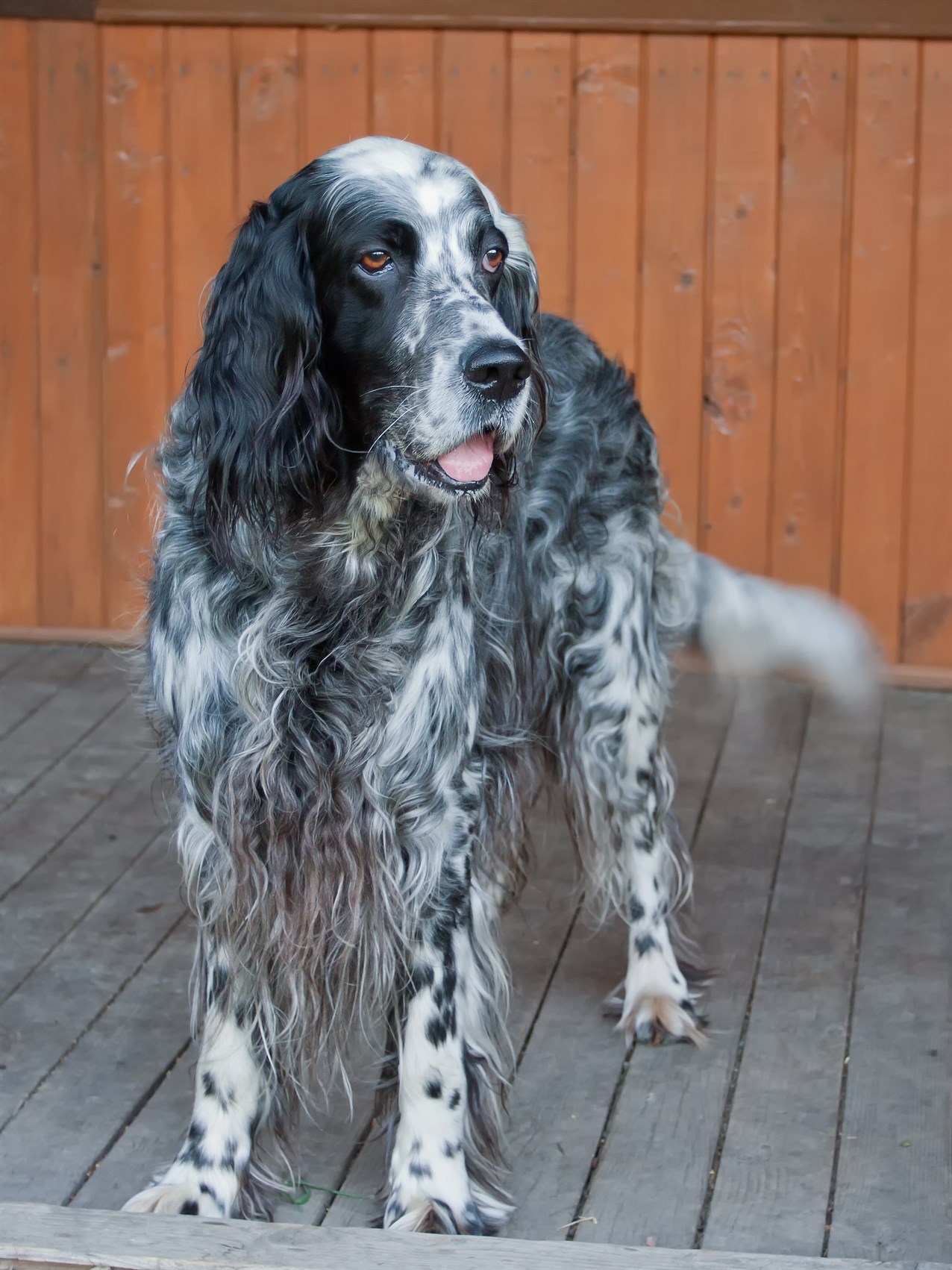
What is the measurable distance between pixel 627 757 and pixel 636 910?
0.88 ft

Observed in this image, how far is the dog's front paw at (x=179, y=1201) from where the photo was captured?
230 centimetres

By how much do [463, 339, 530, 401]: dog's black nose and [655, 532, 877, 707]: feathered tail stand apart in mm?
1133

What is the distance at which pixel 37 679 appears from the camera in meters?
4.64

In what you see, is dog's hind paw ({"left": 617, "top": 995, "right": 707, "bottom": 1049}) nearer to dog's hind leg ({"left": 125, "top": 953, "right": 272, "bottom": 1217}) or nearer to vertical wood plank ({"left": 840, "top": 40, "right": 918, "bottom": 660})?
dog's hind leg ({"left": 125, "top": 953, "right": 272, "bottom": 1217})

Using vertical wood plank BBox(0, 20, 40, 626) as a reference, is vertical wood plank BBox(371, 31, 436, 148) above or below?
above

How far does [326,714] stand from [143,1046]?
33.5 inches

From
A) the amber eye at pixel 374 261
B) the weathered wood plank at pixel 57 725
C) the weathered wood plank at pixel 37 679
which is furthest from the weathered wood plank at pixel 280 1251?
the weathered wood plank at pixel 37 679

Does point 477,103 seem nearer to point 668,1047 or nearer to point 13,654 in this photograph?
point 13,654

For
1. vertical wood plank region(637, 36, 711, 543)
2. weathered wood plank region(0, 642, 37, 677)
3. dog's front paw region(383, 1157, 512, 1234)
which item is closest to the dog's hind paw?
dog's front paw region(383, 1157, 512, 1234)

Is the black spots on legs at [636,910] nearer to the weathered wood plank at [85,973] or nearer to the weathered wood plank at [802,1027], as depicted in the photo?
the weathered wood plank at [802,1027]

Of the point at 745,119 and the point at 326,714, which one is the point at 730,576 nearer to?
the point at 326,714

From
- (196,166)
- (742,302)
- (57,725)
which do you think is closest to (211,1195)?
(57,725)

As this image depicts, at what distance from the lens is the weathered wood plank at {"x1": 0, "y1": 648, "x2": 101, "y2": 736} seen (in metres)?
4.38

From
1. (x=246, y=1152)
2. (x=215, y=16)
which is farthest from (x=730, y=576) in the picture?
(x=215, y=16)
